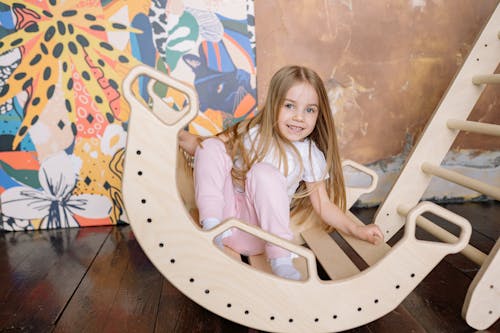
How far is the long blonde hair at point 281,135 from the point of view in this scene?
4.55 feet

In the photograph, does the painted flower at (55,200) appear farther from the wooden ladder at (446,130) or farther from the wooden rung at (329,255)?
the wooden ladder at (446,130)

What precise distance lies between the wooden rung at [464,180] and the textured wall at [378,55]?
0.61 m

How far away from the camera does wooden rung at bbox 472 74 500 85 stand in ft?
4.47

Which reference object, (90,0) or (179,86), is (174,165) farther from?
(90,0)

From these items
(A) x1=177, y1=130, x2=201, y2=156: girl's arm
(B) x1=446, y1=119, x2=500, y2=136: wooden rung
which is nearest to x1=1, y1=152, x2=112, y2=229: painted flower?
(A) x1=177, y1=130, x2=201, y2=156: girl's arm

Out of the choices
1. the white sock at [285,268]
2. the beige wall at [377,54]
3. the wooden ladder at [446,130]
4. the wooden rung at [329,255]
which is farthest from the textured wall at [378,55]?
the white sock at [285,268]

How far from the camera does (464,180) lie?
138cm

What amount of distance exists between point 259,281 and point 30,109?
1.42 m

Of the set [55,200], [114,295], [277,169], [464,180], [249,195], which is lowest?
[55,200]

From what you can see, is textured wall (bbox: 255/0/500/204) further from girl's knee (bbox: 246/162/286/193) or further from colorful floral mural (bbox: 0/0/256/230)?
girl's knee (bbox: 246/162/286/193)

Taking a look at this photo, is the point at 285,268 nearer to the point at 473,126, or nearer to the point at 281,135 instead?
the point at 281,135

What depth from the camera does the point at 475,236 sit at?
176cm

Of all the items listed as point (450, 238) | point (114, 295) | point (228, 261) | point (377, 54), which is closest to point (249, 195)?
point (228, 261)

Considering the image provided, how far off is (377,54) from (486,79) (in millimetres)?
721
